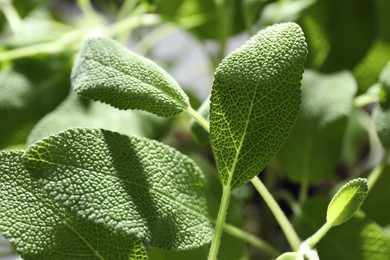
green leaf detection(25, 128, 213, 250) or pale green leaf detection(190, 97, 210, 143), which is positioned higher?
pale green leaf detection(190, 97, 210, 143)

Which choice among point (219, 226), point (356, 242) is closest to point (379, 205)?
point (356, 242)

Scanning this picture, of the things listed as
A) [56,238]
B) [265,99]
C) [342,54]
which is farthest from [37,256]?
[342,54]

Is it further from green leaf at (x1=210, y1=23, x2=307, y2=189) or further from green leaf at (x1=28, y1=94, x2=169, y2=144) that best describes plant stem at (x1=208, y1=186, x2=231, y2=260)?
green leaf at (x1=28, y1=94, x2=169, y2=144)

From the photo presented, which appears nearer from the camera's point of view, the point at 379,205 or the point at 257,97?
the point at 257,97

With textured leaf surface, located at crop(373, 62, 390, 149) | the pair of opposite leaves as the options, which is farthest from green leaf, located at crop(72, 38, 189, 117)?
textured leaf surface, located at crop(373, 62, 390, 149)

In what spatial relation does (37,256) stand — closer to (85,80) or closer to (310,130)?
(85,80)

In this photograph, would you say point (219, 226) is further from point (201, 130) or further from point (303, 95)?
point (303, 95)

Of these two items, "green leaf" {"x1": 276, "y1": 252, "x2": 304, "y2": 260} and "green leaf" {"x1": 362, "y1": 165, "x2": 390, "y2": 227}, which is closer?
"green leaf" {"x1": 276, "y1": 252, "x2": 304, "y2": 260}
